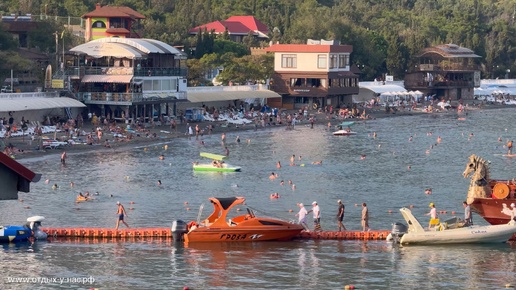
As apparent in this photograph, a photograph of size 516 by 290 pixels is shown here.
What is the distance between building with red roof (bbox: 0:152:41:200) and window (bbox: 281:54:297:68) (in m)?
106

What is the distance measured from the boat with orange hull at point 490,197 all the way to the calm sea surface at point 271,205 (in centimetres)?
250

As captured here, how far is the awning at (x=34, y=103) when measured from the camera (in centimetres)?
9156

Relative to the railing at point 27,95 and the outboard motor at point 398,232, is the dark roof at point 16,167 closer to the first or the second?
the outboard motor at point 398,232

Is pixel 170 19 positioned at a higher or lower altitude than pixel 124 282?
higher

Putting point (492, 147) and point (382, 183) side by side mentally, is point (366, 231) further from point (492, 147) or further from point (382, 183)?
point (492, 147)

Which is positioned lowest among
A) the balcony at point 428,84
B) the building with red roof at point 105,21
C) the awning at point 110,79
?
the balcony at point 428,84

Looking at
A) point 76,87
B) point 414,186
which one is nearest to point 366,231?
point 414,186

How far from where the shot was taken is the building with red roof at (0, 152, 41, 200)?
27.4 meters

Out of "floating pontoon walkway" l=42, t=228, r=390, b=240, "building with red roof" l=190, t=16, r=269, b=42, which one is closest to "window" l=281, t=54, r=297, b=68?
"building with red roof" l=190, t=16, r=269, b=42

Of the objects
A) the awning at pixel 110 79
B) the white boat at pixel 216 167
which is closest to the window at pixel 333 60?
the awning at pixel 110 79

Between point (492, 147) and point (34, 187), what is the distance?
→ 4835 cm

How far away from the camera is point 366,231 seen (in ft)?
158

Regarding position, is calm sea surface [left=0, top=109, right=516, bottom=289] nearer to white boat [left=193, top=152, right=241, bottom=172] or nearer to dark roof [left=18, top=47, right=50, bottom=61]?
white boat [left=193, top=152, right=241, bottom=172]

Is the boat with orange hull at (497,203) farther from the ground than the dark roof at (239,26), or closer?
closer
